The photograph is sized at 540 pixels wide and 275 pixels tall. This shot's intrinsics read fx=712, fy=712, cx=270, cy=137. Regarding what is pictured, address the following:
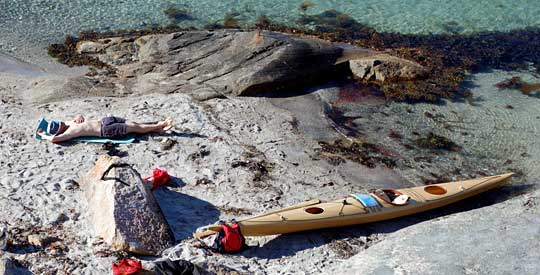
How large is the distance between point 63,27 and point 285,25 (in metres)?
4.83

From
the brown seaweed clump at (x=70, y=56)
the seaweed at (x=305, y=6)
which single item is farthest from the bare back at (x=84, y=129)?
the seaweed at (x=305, y=6)

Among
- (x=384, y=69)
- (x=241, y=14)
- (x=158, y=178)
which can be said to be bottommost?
(x=158, y=178)

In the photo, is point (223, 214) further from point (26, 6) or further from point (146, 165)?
point (26, 6)

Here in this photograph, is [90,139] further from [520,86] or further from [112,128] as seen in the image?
[520,86]

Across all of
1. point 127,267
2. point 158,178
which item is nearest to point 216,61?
point 158,178

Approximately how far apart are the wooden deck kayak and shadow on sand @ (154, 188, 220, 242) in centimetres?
24

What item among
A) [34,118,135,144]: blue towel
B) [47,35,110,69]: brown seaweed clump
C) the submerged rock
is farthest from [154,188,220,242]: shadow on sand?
[47,35,110,69]: brown seaweed clump

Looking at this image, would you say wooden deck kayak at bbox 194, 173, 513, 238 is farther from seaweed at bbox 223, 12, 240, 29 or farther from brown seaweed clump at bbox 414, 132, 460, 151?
seaweed at bbox 223, 12, 240, 29

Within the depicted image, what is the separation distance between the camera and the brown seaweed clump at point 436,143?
11.6 m

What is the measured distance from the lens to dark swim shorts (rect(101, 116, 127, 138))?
10414 mm

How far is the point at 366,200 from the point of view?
9359mm

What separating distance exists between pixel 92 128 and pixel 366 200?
412 centimetres

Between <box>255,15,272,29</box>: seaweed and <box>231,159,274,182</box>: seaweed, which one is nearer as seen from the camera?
<box>231,159,274,182</box>: seaweed

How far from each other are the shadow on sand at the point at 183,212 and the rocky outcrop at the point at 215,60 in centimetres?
332
